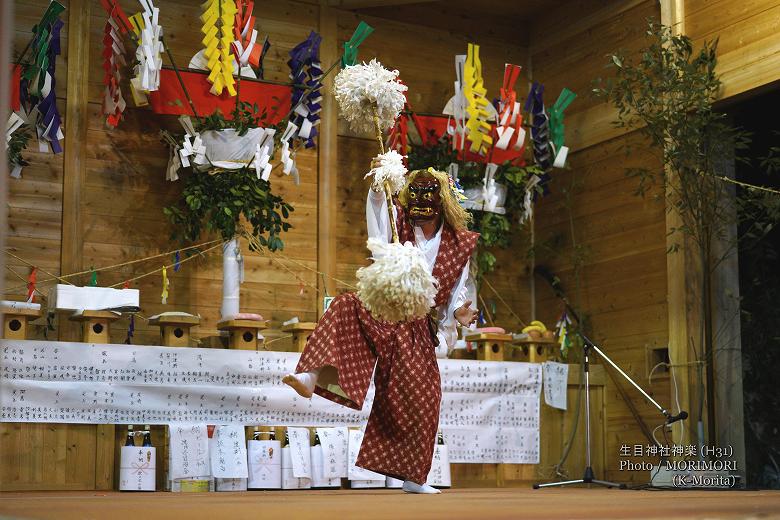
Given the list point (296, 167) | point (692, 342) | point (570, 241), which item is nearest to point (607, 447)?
point (692, 342)

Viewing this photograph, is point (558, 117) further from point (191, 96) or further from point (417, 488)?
point (417, 488)

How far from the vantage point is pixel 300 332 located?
592 centimetres

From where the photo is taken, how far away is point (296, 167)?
21.8 feet

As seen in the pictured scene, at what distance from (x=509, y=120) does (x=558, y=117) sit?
14.7 inches

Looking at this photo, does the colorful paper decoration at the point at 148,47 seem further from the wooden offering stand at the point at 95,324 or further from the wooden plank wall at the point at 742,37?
the wooden plank wall at the point at 742,37

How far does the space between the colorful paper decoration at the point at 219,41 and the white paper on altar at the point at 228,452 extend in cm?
194

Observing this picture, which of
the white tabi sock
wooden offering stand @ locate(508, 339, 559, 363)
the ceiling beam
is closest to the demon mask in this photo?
the white tabi sock

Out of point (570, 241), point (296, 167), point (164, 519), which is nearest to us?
point (164, 519)

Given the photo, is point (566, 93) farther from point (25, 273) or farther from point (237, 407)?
point (25, 273)

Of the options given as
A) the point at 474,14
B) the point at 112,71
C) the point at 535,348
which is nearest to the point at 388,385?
the point at 535,348

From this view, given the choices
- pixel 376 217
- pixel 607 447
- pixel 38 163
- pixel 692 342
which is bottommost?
pixel 607 447

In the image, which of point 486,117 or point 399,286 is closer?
point 399,286

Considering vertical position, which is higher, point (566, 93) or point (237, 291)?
point (566, 93)

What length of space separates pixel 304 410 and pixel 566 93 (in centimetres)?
283
